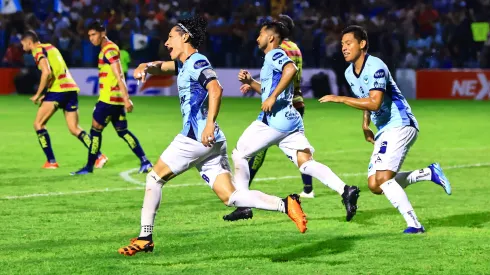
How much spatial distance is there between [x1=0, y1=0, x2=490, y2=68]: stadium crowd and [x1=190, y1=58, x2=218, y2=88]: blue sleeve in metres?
23.0

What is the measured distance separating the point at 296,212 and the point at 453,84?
2475 cm

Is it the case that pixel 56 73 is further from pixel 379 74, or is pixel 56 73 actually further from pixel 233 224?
pixel 379 74

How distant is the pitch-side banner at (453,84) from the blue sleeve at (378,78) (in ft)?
73.1

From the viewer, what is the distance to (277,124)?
1078 cm

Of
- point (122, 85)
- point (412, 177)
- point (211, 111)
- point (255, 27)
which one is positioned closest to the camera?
point (211, 111)

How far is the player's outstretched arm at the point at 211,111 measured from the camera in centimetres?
830

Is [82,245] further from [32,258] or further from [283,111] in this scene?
[283,111]

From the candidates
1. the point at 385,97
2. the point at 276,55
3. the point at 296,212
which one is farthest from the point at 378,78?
the point at 296,212

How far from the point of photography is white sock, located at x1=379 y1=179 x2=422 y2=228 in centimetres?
973

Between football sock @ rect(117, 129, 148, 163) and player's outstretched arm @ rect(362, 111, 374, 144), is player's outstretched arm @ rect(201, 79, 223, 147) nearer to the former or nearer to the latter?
player's outstretched arm @ rect(362, 111, 374, 144)

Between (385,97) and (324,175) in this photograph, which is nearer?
(385,97)

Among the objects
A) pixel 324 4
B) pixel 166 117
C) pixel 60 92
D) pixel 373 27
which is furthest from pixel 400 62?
pixel 60 92

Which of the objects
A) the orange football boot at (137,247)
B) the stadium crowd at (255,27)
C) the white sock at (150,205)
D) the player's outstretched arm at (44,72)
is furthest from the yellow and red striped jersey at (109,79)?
the stadium crowd at (255,27)

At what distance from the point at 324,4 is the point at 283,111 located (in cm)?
2527
